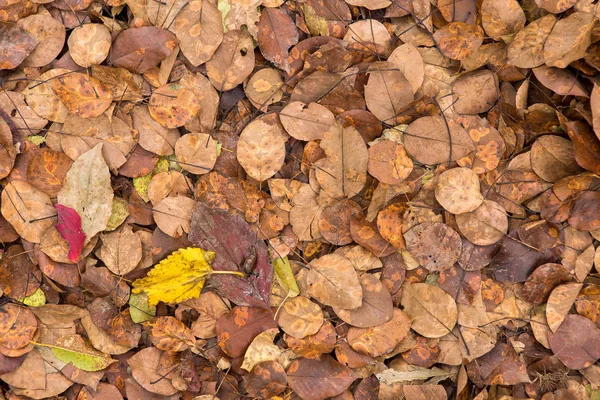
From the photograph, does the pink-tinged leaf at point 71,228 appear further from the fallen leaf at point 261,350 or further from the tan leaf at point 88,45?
the fallen leaf at point 261,350

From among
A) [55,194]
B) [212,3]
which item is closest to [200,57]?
[212,3]

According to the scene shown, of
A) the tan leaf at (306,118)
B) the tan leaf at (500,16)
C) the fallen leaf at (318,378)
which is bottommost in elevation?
the fallen leaf at (318,378)

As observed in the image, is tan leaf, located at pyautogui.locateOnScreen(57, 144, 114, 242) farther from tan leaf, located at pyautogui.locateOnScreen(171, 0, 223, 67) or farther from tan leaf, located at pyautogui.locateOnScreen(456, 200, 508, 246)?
tan leaf, located at pyautogui.locateOnScreen(456, 200, 508, 246)

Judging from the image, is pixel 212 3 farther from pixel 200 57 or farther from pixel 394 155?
pixel 394 155

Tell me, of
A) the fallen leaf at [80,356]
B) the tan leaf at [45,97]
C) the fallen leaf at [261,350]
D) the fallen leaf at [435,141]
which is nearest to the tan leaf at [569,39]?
the fallen leaf at [435,141]

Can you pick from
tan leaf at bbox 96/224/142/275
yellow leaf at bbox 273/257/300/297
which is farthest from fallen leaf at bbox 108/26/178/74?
yellow leaf at bbox 273/257/300/297

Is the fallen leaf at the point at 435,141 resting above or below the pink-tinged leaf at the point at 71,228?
above
